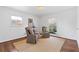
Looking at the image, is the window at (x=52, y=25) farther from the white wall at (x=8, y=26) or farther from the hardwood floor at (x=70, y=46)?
the white wall at (x=8, y=26)

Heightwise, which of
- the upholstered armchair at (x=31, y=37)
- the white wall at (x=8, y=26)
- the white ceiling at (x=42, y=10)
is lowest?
the upholstered armchair at (x=31, y=37)

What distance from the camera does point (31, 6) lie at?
172cm

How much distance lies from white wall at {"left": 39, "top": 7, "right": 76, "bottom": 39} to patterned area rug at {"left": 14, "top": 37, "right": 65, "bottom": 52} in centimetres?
16

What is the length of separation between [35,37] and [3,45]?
0.59 meters

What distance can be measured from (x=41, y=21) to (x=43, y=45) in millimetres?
452

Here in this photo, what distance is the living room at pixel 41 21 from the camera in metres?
1.68

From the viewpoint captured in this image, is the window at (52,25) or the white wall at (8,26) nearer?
the white wall at (8,26)

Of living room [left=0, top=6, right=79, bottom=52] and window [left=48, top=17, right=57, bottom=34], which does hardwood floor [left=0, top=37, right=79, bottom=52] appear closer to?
living room [left=0, top=6, right=79, bottom=52]

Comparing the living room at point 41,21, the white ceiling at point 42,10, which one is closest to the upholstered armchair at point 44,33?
the living room at point 41,21

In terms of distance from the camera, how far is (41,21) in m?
1.79

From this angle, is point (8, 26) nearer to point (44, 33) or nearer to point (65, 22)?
point (44, 33)

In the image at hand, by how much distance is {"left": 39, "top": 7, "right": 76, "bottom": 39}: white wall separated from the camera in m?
1.71
